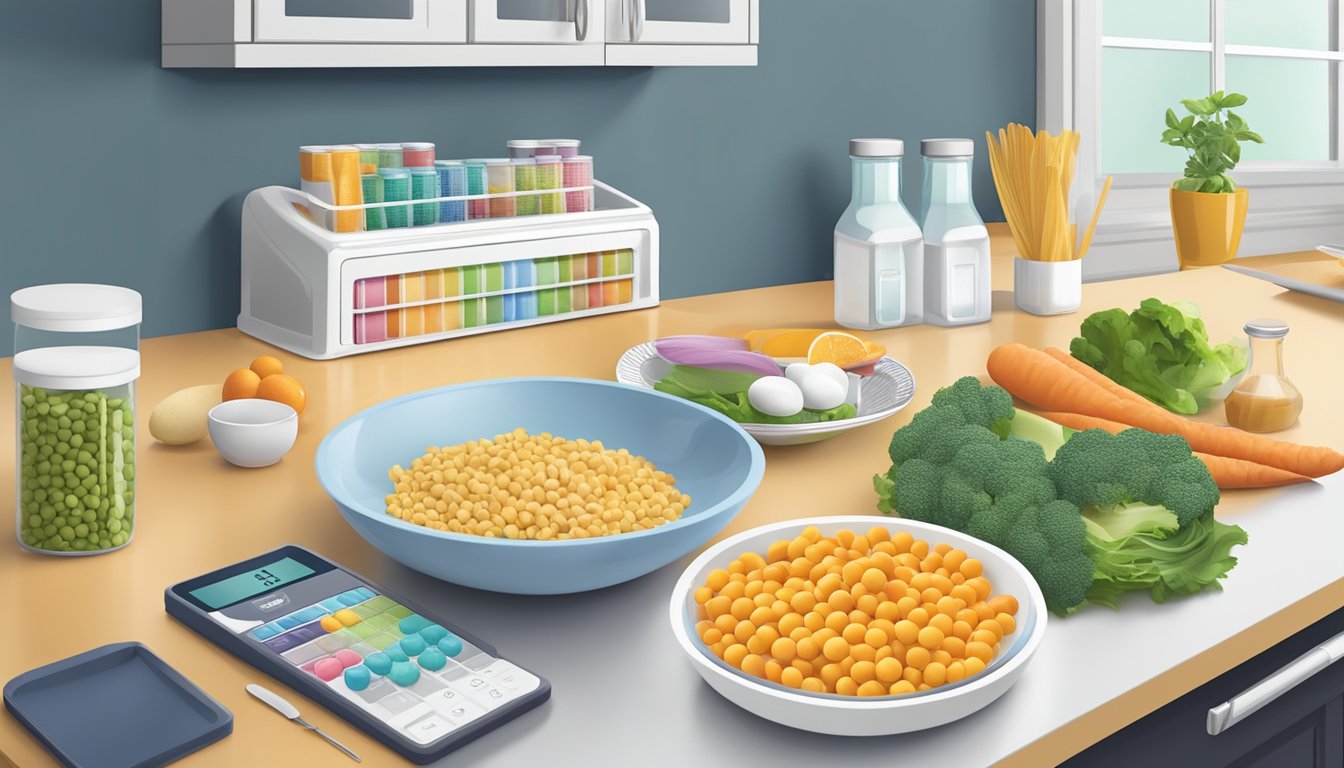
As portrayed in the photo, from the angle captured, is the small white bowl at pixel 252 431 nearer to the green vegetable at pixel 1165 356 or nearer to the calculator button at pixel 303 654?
the calculator button at pixel 303 654

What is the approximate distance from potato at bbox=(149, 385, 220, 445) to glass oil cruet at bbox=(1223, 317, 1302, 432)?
114 centimetres

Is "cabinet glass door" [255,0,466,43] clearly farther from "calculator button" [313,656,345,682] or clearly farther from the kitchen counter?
"calculator button" [313,656,345,682]

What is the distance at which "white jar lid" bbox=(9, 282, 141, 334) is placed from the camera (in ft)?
3.19

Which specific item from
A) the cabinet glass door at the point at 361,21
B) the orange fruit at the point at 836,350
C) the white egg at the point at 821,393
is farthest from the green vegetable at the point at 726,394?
the cabinet glass door at the point at 361,21

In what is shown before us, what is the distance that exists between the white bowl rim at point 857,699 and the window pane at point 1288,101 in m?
2.65

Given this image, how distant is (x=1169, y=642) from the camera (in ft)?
2.92

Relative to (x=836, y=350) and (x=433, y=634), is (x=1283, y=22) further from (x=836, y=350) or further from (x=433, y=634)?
(x=433, y=634)

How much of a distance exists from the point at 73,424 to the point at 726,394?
0.67 meters

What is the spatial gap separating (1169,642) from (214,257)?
142 cm

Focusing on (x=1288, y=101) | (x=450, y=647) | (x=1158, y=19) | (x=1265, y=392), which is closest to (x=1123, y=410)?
(x=1265, y=392)

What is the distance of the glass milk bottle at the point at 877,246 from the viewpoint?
1.87 m

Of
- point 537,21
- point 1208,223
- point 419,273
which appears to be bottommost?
point 419,273

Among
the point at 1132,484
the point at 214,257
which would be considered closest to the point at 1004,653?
the point at 1132,484

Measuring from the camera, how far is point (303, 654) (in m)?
0.82
